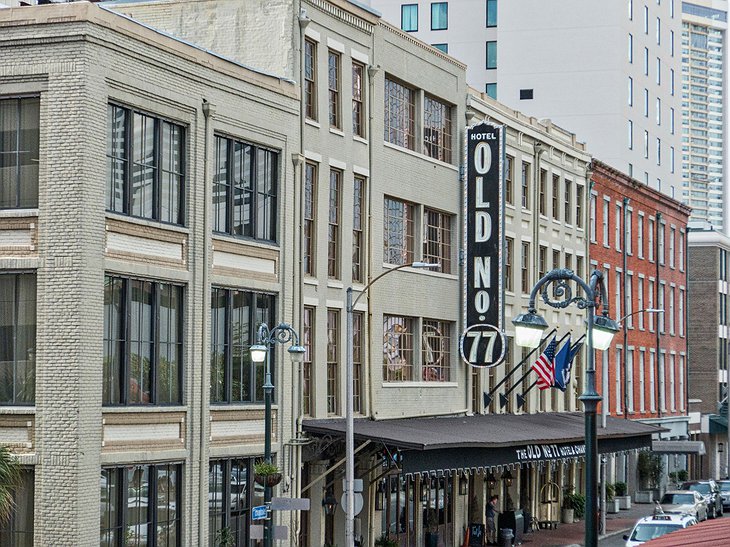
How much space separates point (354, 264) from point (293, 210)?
451 centimetres

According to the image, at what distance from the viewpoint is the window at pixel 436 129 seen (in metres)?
46.0

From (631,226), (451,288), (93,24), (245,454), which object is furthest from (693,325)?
(93,24)

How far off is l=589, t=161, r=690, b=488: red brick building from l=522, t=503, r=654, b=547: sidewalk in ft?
15.9

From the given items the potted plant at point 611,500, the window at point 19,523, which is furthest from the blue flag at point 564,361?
the window at point 19,523

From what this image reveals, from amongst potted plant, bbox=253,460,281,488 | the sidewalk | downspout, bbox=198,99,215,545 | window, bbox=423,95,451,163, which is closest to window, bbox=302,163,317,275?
downspout, bbox=198,99,215,545

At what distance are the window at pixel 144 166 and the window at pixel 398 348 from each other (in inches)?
472

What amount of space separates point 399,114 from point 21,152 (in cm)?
1707

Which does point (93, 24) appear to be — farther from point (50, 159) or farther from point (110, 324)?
point (110, 324)

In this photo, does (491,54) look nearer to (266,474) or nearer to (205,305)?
(205,305)

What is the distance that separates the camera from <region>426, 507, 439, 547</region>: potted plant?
44969mm

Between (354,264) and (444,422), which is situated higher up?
(354,264)

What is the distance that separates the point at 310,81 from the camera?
38344mm

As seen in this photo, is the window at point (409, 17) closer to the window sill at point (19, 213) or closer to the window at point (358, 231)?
the window at point (358, 231)

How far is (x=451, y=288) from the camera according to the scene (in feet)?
155
